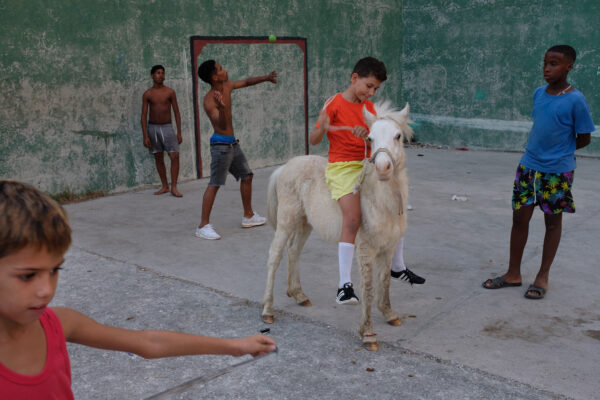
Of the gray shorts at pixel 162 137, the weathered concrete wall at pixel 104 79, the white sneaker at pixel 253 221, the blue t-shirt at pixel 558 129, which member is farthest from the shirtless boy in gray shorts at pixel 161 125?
the blue t-shirt at pixel 558 129

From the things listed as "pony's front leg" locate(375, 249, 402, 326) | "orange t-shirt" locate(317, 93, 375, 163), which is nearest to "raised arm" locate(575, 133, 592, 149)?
"orange t-shirt" locate(317, 93, 375, 163)

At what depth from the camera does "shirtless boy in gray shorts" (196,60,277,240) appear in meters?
6.43

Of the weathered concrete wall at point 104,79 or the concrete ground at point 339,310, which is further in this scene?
the weathered concrete wall at point 104,79

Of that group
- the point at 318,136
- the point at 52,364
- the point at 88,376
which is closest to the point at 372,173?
the point at 318,136

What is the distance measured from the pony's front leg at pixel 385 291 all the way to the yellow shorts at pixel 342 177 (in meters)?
0.56

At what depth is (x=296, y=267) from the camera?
4.73 m

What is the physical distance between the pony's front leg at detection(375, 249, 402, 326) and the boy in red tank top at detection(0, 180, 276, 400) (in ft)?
8.90

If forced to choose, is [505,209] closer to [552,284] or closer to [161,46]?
[552,284]

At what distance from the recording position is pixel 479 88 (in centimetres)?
1335

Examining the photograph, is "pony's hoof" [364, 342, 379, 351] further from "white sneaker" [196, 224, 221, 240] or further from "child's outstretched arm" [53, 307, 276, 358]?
"white sneaker" [196, 224, 221, 240]

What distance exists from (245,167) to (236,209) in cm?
107

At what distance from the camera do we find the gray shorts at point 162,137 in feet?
29.4

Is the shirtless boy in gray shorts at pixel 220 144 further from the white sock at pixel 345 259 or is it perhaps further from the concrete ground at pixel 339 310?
the white sock at pixel 345 259

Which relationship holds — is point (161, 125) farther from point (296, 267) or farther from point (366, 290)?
point (366, 290)
